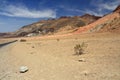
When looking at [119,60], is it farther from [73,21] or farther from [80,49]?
[73,21]

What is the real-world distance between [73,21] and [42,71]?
96.1 m

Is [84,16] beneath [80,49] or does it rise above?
above

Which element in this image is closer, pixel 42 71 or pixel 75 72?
pixel 75 72

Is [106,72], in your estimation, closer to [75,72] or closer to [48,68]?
[75,72]

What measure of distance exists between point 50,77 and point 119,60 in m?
3.86

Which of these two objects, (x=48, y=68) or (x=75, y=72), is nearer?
(x=75, y=72)

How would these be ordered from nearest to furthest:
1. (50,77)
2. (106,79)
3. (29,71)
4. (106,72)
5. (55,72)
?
(106,79), (106,72), (50,77), (55,72), (29,71)

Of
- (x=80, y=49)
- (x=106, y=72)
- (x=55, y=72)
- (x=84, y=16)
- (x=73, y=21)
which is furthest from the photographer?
(x=84, y=16)

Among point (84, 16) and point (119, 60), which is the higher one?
point (84, 16)

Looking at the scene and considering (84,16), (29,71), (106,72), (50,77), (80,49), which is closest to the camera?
(106,72)

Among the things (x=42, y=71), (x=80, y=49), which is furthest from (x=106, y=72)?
(x=80, y=49)

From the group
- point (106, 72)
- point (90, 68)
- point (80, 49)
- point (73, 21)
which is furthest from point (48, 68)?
point (73, 21)

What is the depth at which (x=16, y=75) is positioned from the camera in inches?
425

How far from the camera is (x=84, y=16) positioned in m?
121
